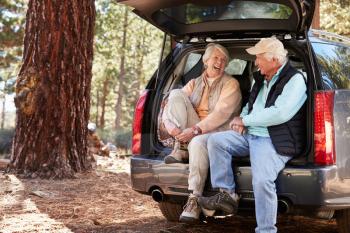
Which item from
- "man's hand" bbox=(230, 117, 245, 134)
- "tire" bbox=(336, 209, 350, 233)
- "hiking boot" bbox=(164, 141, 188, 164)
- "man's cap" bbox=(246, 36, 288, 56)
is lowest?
"tire" bbox=(336, 209, 350, 233)

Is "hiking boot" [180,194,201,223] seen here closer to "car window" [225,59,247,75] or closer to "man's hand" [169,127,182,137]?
"man's hand" [169,127,182,137]

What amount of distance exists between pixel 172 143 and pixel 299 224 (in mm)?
1635

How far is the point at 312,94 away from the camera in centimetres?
397

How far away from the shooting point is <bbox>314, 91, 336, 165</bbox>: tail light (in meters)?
3.80

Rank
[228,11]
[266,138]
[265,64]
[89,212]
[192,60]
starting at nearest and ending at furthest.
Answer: [266,138]
[265,64]
[228,11]
[192,60]
[89,212]

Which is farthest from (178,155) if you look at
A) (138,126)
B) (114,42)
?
(114,42)

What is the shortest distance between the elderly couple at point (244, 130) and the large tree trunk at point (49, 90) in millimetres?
3194

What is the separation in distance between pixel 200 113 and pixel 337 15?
11201 mm

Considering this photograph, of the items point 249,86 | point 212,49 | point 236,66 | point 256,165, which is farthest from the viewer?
point 236,66

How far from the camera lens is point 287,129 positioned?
3943 mm

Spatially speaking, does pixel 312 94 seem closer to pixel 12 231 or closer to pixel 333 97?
pixel 333 97

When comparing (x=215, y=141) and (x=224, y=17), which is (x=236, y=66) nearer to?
(x=224, y=17)

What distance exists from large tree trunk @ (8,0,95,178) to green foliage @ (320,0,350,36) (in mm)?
9183

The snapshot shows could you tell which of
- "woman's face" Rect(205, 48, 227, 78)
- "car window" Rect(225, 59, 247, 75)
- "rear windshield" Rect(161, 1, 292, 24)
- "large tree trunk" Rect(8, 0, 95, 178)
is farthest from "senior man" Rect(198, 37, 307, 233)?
"large tree trunk" Rect(8, 0, 95, 178)
